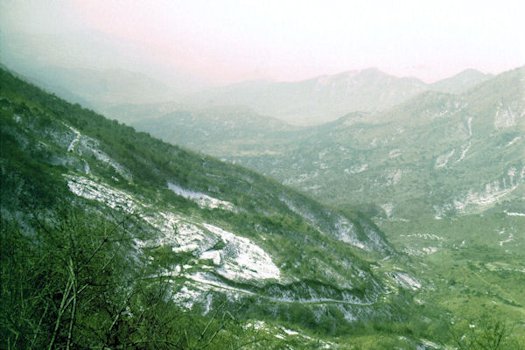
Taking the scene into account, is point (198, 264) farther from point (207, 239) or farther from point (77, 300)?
point (77, 300)

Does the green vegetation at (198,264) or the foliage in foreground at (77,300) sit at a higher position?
the foliage in foreground at (77,300)

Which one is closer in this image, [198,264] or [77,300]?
[77,300]

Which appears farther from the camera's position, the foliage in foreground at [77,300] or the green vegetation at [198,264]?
the green vegetation at [198,264]

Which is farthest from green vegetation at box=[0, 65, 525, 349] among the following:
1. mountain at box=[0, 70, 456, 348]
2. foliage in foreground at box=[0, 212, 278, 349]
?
mountain at box=[0, 70, 456, 348]

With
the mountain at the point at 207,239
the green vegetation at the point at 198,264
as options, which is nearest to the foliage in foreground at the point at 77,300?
the green vegetation at the point at 198,264

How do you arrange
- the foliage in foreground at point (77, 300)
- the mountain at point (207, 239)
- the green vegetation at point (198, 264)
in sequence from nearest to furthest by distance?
the foliage in foreground at point (77, 300)
the green vegetation at point (198, 264)
the mountain at point (207, 239)

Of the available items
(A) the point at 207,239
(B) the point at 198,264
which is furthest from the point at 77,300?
(A) the point at 207,239

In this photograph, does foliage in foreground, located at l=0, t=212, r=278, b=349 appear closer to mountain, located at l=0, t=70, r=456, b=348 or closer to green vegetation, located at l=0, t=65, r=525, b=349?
green vegetation, located at l=0, t=65, r=525, b=349

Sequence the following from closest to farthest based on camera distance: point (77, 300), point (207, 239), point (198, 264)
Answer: point (77, 300) < point (198, 264) < point (207, 239)

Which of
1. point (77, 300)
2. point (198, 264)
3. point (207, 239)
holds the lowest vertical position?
point (198, 264)

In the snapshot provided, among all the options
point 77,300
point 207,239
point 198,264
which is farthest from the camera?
point 207,239

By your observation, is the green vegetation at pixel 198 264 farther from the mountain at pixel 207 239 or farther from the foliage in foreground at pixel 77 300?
the mountain at pixel 207 239

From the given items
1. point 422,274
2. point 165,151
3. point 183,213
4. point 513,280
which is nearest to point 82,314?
point 183,213

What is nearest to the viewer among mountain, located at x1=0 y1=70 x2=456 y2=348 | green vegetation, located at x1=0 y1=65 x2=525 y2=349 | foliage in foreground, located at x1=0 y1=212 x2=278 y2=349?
foliage in foreground, located at x1=0 y1=212 x2=278 y2=349
